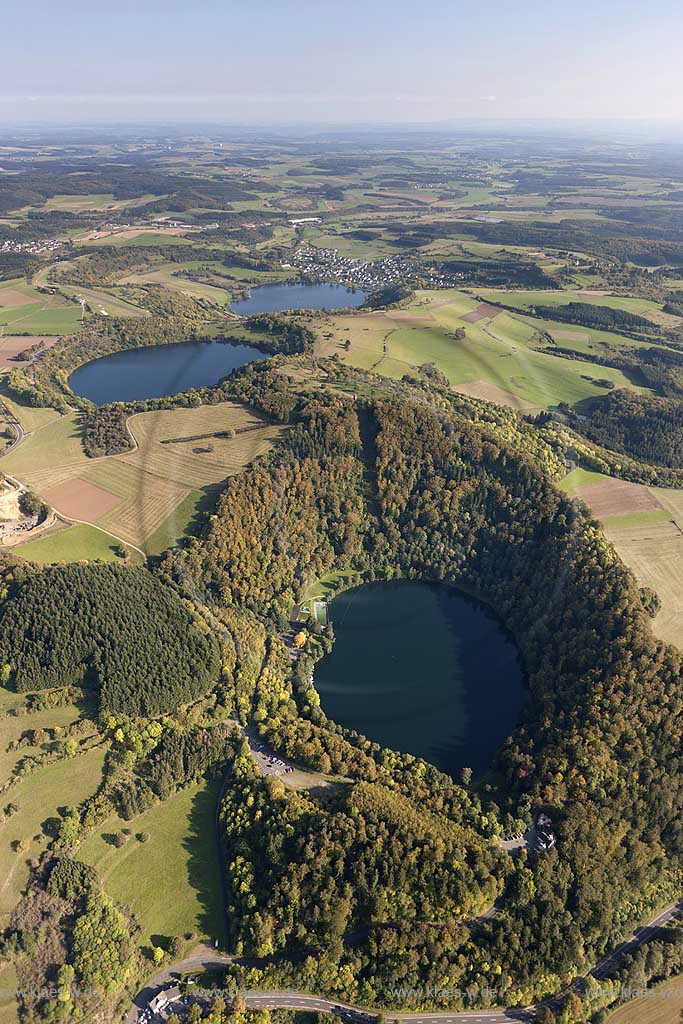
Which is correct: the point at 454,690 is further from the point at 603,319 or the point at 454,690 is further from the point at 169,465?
the point at 603,319

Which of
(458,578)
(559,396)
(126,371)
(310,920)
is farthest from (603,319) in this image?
(310,920)

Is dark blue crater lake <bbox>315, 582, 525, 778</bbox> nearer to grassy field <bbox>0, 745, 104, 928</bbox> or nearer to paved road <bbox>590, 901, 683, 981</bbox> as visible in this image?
paved road <bbox>590, 901, 683, 981</bbox>

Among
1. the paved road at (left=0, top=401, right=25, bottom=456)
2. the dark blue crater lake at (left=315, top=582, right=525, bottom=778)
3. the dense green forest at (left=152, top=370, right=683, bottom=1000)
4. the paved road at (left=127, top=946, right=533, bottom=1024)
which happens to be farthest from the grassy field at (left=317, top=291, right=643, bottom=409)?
the paved road at (left=127, top=946, right=533, bottom=1024)

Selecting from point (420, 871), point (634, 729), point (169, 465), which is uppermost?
point (169, 465)

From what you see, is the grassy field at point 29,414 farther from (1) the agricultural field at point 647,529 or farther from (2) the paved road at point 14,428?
(1) the agricultural field at point 647,529

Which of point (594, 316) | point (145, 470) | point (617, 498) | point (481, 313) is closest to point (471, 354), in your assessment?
point (481, 313)

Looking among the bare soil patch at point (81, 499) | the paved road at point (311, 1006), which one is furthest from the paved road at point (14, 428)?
the paved road at point (311, 1006)

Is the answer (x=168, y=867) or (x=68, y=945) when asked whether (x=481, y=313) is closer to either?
(x=168, y=867)
